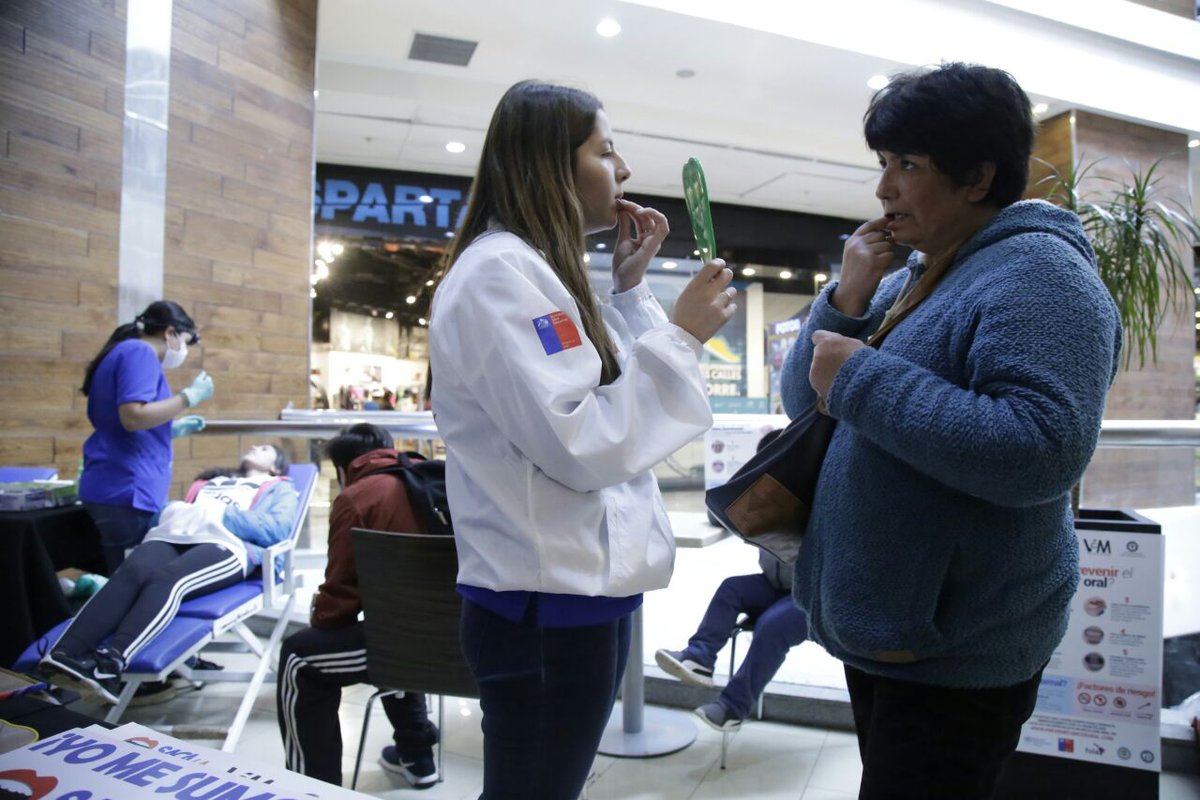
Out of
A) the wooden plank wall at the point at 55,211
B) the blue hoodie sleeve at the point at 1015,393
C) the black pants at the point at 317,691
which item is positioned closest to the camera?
the blue hoodie sleeve at the point at 1015,393

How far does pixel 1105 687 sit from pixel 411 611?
1.80m

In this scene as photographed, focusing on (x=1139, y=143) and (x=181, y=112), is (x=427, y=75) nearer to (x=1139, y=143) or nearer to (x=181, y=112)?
(x=181, y=112)

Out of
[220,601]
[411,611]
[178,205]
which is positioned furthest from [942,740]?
[178,205]

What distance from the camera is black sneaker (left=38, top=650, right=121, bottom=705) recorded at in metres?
2.46

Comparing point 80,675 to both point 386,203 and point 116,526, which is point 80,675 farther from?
point 386,203

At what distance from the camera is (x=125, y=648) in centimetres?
254

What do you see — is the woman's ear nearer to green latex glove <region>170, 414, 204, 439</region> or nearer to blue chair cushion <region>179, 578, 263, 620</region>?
blue chair cushion <region>179, 578, 263, 620</region>

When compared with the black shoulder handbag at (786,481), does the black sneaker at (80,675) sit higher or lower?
lower

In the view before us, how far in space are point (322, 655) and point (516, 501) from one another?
4.85ft

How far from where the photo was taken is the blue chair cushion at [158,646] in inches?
101

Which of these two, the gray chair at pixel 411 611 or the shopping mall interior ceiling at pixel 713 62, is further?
the shopping mall interior ceiling at pixel 713 62

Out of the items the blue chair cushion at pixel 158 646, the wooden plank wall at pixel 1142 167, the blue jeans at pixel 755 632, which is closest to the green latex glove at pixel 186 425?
the blue chair cushion at pixel 158 646

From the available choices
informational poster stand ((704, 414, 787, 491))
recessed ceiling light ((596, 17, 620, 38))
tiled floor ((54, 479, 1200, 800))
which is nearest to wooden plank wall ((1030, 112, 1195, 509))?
recessed ceiling light ((596, 17, 620, 38))

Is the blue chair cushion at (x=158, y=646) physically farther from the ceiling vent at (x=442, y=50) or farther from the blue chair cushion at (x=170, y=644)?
the ceiling vent at (x=442, y=50)
